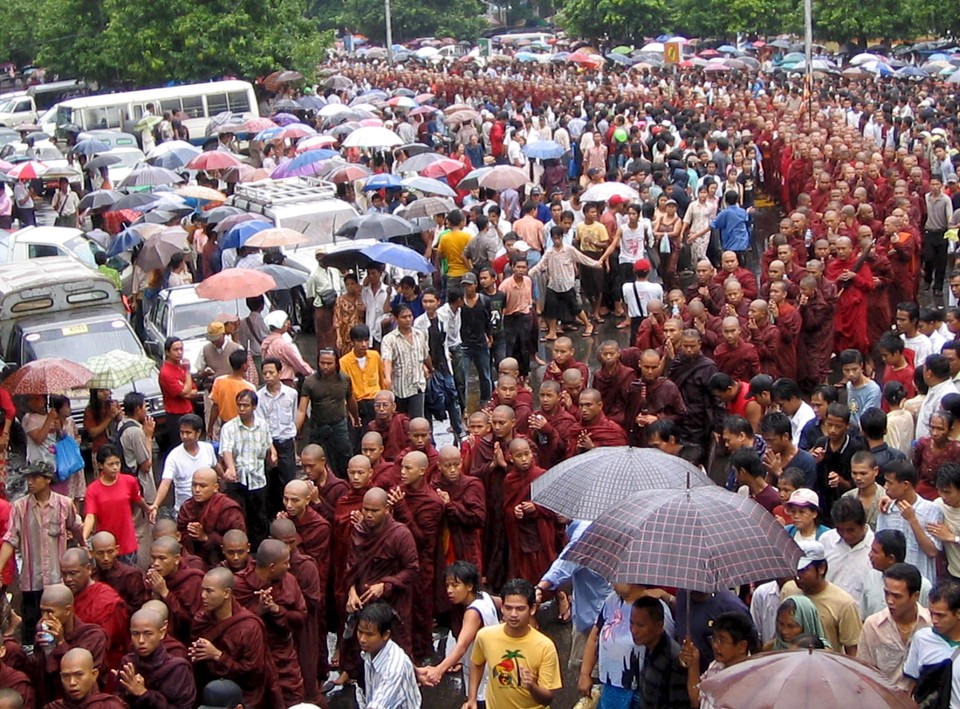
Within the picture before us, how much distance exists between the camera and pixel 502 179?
18125 mm

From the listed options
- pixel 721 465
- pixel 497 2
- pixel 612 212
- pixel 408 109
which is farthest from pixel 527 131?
pixel 497 2

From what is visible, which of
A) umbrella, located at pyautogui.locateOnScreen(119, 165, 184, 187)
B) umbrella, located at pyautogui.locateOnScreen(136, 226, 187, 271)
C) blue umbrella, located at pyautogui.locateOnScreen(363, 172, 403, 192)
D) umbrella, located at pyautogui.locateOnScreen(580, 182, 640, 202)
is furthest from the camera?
umbrella, located at pyautogui.locateOnScreen(119, 165, 184, 187)

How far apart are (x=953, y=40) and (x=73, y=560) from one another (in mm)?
41597

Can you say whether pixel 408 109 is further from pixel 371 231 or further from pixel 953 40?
pixel 953 40

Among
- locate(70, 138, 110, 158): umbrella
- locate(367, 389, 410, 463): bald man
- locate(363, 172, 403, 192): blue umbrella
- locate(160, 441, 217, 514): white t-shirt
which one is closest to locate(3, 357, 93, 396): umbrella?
locate(160, 441, 217, 514): white t-shirt

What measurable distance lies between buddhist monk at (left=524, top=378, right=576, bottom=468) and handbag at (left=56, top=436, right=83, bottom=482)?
319cm

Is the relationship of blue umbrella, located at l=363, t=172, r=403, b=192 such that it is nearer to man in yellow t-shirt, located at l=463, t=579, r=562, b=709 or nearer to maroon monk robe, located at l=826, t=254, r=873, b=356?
maroon monk robe, located at l=826, t=254, r=873, b=356

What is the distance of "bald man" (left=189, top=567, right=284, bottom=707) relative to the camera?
6703 mm

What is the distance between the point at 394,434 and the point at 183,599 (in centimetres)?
256

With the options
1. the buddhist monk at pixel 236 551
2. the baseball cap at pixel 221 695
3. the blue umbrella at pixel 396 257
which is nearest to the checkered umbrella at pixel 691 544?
the baseball cap at pixel 221 695

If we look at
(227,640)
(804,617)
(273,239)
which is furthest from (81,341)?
(804,617)

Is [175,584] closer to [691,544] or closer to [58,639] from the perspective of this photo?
[58,639]

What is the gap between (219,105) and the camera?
3244 cm

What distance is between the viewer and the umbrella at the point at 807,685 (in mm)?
4758
